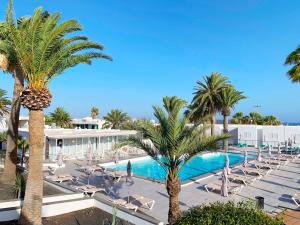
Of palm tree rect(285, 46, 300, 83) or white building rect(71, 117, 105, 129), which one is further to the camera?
white building rect(71, 117, 105, 129)

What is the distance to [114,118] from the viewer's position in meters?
46.5

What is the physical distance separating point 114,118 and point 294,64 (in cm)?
3327

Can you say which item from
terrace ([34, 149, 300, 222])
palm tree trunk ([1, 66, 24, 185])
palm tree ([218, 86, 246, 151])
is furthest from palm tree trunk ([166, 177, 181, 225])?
palm tree ([218, 86, 246, 151])

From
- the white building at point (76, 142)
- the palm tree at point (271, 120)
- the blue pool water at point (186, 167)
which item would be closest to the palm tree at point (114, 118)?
the white building at point (76, 142)

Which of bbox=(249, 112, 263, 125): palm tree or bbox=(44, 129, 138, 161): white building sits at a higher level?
bbox=(249, 112, 263, 125): palm tree

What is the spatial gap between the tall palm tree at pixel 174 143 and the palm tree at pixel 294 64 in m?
9.21

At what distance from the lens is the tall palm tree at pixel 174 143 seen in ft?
32.3

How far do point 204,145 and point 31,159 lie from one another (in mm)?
5750

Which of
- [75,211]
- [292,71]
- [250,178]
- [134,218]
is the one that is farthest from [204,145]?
[292,71]

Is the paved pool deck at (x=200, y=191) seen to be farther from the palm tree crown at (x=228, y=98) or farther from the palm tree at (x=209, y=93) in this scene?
the palm tree at (x=209, y=93)

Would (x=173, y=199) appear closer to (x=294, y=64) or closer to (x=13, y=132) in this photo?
(x=13, y=132)

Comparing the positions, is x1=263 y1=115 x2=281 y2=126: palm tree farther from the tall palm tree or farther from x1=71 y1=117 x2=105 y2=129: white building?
the tall palm tree

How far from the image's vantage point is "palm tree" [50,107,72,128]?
44438 mm

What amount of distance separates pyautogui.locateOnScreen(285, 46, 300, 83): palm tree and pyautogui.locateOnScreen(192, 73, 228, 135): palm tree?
14.7 metres
